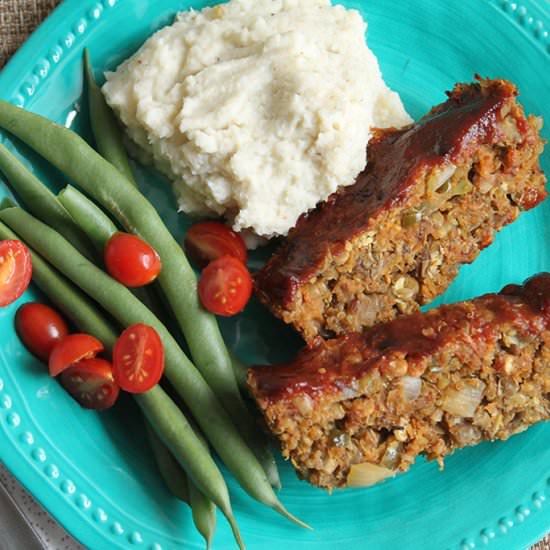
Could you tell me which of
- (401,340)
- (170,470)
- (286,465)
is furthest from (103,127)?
(286,465)

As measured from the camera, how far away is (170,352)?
6.30 meters

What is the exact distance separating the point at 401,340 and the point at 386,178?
1.27 metres

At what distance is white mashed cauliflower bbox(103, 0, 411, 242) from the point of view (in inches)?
251

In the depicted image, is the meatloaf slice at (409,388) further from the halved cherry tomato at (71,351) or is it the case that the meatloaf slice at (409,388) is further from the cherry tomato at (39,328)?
the cherry tomato at (39,328)

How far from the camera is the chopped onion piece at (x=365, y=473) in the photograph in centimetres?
599

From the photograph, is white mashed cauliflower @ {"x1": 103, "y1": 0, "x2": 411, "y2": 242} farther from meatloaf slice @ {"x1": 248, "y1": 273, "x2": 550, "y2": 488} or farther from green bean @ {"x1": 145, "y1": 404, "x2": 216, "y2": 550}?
green bean @ {"x1": 145, "y1": 404, "x2": 216, "y2": 550}

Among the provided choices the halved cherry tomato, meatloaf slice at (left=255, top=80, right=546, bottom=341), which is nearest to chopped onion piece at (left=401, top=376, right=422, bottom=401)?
meatloaf slice at (left=255, top=80, right=546, bottom=341)

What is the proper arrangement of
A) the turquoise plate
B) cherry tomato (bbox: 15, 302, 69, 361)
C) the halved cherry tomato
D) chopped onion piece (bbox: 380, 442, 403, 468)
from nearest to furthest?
1. chopped onion piece (bbox: 380, 442, 403, 468)
2. the halved cherry tomato
3. cherry tomato (bbox: 15, 302, 69, 361)
4. the turquoise plate

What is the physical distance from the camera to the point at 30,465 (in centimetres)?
628

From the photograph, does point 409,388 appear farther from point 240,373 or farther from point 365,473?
point 240,373

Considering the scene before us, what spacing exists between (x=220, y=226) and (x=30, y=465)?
7.45ft

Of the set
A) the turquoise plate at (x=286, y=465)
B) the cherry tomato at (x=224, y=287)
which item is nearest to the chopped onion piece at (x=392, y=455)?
the turquoise plate at (x=286, y=465)

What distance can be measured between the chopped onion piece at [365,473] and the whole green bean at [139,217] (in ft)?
3.32

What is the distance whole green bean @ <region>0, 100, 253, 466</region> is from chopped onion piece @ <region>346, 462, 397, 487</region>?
101 cm
